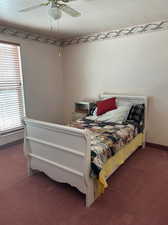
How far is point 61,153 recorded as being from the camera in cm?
206

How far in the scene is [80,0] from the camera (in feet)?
7.09

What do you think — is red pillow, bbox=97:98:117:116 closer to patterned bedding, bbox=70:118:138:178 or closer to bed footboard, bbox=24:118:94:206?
patterned bedding, bbox=70:118:138:178

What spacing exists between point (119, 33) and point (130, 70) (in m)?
0.79

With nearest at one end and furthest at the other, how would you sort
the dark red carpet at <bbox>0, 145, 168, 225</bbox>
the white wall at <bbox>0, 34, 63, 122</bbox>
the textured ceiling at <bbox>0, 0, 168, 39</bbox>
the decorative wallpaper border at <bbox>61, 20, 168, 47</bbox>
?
the dark red carpet at <bbox>0, 145, 168, 225</bbox>
the textured ceiling at <bbox>0, 0, 168, 39</bbox>
the decorative wallpaper border at <bbox>61, 20, 168, 47</bbox>
the white wall at <bbox>0, 34, 63, 122</bbox>

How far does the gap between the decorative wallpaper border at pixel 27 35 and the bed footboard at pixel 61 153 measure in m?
2.04

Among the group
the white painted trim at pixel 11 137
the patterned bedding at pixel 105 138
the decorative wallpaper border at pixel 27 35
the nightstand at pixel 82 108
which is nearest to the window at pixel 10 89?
the white painted trim at pixel 11 137

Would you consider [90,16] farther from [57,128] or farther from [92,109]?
[57,128]

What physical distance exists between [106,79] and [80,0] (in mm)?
1928

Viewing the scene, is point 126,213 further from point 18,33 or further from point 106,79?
point 18,33

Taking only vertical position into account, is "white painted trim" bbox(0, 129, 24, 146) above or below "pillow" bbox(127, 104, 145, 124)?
below

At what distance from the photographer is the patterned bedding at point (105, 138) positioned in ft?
6.35

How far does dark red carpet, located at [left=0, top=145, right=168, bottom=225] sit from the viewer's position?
1.74 metres

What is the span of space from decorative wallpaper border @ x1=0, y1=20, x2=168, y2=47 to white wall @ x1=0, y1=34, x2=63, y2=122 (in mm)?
103

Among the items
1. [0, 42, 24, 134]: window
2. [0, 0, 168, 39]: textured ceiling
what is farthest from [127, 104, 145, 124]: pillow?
[0, 42, 24, 134]: window
